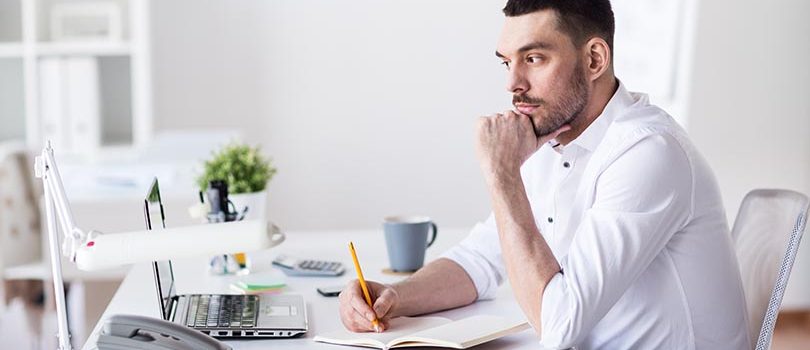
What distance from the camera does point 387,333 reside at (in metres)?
1.67

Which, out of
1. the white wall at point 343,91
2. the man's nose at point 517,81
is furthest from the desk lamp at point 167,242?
the white wall at point 343,91

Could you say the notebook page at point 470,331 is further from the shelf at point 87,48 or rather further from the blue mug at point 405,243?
the shelf at point 87,48

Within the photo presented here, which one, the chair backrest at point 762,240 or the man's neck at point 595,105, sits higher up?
the man's neck at point 595,105

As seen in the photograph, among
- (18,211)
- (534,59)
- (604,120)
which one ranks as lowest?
(18,211)

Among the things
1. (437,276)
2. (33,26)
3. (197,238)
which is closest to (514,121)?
(437,276)

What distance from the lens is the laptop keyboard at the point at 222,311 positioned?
65.4 inches

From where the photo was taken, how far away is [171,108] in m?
4.64

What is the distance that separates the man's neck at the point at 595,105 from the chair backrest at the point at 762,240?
0.34 meters

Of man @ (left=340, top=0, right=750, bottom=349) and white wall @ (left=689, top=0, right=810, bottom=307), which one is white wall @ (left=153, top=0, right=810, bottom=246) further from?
man @ (left=340, top=0, right=750, bottom=349)

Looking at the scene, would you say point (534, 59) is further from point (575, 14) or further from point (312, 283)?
point (312, 283)

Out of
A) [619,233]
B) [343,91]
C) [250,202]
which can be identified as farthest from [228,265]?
[343,91]

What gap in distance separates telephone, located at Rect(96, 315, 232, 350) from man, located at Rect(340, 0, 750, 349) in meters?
0.41

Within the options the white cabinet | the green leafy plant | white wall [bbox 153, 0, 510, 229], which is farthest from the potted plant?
white wall [bbox 153, 0, 510, 229]

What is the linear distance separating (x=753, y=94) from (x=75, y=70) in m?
2.83
